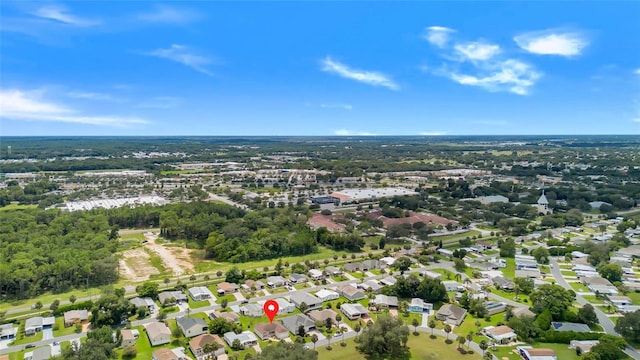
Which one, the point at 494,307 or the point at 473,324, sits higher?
the point at 494,307

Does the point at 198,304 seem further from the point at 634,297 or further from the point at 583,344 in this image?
the point at 634,297

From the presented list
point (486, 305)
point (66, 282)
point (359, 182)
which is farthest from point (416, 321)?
point (359, 182)

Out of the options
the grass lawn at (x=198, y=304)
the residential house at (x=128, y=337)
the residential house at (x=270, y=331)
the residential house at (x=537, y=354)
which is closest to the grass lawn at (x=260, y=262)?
the grass lawn at (x=198, y=304)

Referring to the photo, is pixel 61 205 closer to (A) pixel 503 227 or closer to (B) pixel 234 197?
(B) pixel 234 197

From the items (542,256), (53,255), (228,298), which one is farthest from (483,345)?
(53,255)

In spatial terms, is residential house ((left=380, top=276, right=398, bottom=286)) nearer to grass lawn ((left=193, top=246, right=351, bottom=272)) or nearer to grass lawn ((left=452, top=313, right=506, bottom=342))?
grass lawn ((left=452, top=313, right=506, bottom=342))

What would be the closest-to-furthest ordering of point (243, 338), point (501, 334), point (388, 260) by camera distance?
1. point (243, 338)
2. point (501, 334)
3. point (388, 260)
